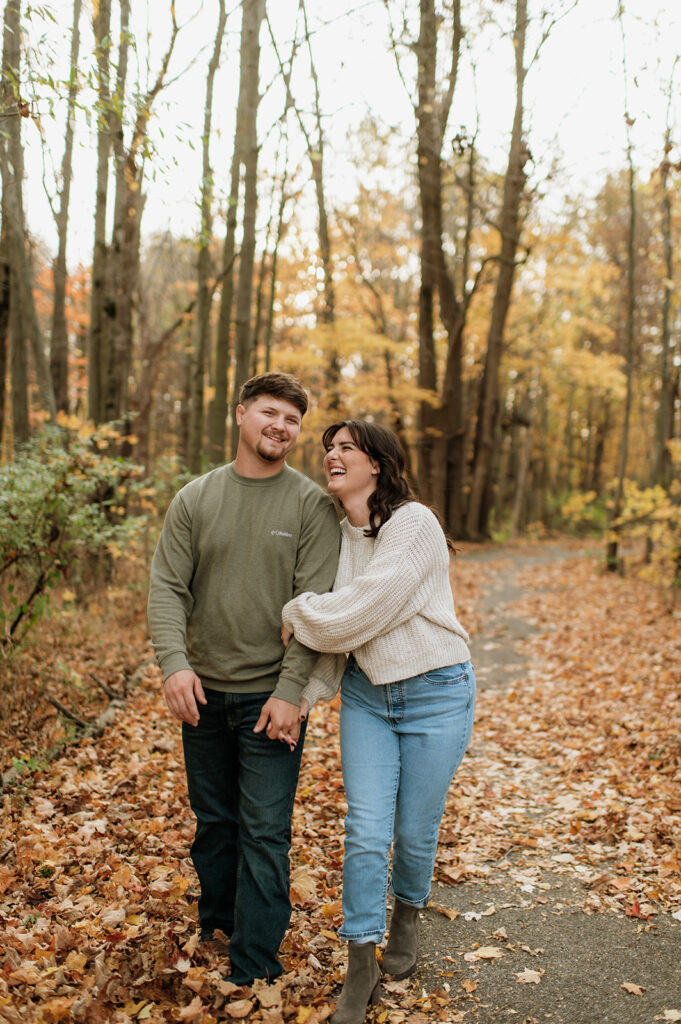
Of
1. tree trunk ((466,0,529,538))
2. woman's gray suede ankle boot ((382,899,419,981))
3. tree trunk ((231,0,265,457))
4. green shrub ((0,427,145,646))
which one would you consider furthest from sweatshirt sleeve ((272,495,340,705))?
tree trunk ((466,0,529,538))

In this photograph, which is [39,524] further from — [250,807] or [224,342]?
[224,342]

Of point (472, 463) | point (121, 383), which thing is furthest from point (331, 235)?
point (121, 383)

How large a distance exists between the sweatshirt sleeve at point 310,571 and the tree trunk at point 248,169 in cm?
656

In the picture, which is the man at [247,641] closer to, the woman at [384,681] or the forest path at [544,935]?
the woman at [384,681]

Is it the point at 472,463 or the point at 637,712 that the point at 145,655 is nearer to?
the point at 637,712

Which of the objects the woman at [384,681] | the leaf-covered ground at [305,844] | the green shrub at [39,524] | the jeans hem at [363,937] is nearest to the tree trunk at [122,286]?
the green shrub at [39,524]

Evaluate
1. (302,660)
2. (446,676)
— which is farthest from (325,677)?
(446,676)

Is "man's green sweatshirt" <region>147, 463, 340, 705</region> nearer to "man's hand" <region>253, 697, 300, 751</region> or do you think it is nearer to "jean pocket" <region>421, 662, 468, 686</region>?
"man's hand" <region>253, 697, 300, 751</region>

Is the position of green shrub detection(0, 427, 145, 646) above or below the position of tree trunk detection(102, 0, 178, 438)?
below

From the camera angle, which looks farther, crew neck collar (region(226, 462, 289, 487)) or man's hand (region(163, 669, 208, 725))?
crew neck collar (region(226, 462, 289, 487))

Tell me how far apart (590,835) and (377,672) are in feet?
7.64

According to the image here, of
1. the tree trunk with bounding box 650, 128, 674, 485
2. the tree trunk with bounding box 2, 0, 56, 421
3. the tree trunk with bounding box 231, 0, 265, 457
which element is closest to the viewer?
the tree trunk with bounding box 2, 0, 56, 421

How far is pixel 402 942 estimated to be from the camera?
10.1 ft

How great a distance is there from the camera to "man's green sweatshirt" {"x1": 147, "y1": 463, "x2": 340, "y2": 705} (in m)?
2.82
